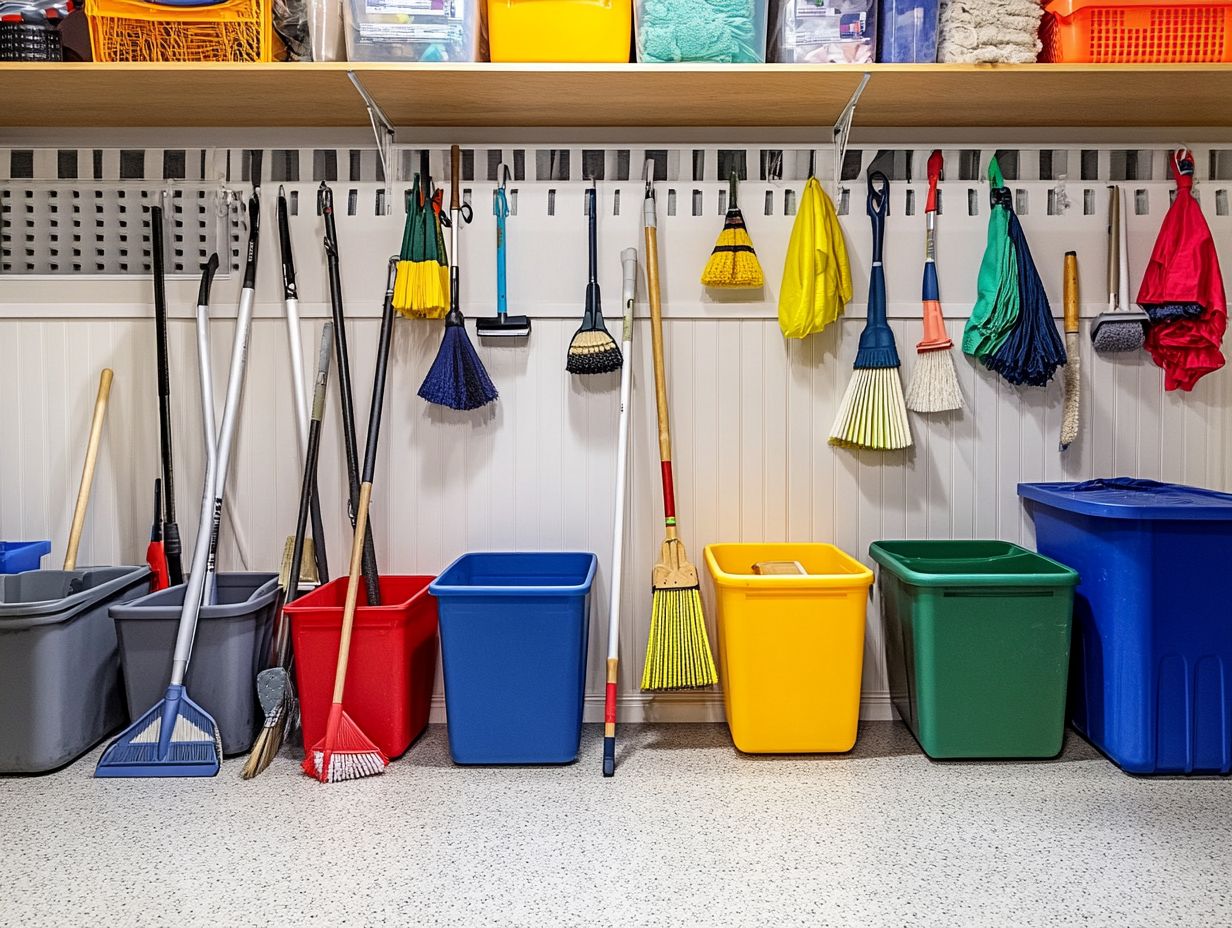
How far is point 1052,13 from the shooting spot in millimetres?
2000

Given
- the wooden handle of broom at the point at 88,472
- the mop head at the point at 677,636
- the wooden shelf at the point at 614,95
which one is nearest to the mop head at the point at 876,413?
the mop head at the point at 677,636

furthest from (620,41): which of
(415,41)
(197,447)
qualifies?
(197,447)

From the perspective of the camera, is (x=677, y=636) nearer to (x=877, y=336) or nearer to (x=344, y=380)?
(x=877, y=336)

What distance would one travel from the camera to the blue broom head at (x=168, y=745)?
6.31 ft

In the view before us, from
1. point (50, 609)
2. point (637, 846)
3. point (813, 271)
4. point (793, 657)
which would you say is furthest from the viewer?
point (813, 271)

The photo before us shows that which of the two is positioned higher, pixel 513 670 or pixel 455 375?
pixel 455 375

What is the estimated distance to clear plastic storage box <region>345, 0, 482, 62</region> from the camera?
190 cm

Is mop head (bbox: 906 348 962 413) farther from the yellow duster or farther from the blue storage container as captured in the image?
the blue storage container

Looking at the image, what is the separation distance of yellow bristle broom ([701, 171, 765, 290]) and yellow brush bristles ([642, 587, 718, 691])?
847mm

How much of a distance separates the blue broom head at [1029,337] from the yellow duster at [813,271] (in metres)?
0.47

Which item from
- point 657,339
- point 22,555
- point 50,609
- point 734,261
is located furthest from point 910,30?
point 22,555

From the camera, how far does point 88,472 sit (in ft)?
7.43

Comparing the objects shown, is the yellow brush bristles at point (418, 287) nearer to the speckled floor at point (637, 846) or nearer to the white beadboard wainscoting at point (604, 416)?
the white beadboard wainscoting at point (604, 416)

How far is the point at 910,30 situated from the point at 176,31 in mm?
1786
